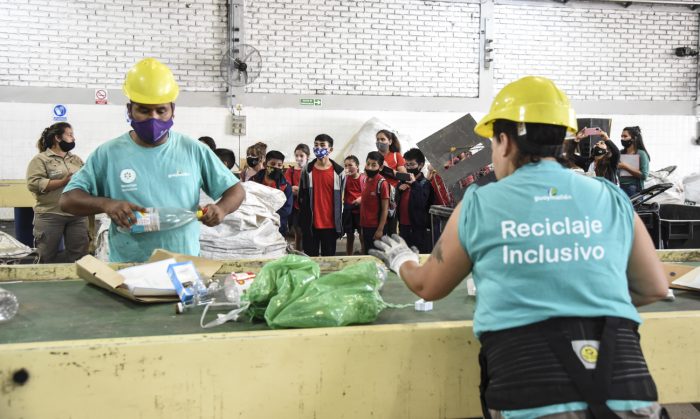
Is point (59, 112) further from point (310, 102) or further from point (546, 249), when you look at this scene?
point (546, 249)

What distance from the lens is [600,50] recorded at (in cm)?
1153

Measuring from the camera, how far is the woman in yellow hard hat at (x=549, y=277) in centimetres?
138

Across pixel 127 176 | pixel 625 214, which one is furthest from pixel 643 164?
pixel 127 176

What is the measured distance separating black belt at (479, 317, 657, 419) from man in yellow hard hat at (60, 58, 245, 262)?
5.83 feet

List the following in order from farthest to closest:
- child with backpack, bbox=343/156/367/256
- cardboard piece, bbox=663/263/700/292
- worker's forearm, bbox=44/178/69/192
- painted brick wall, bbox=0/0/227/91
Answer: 1. painted brick wall, bbox=0/0/227/91
2. child with backpack, bbox=343/156/367/256
3. worker's forearm, bbox=44/178/69/192
4. cardboard piece, bbox=663/263/700/292

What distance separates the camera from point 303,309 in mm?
1913

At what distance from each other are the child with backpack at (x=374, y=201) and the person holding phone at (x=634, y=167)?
3.15 meters

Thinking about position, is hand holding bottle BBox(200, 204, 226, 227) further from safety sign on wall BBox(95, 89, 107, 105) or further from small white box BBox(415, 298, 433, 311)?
safety sign on wall BBox(95, 89, 107, 105)

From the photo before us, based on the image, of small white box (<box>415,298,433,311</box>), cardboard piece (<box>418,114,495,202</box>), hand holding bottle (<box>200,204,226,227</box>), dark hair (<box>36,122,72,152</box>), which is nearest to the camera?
small white box (<box>415,298,433,311</box>)

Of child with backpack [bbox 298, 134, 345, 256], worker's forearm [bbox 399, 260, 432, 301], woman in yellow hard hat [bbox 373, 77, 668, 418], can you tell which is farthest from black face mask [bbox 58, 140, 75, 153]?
woman in yellow hard hat [bbox 373, 77, 668, 418]

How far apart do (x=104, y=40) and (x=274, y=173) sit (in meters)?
4.76

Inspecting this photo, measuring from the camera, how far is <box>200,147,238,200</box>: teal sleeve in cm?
294

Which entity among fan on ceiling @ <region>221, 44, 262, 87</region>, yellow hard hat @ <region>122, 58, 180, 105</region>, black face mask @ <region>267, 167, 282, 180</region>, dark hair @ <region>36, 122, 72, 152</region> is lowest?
black face mask @ <region>267, 167, 282, 180</region>

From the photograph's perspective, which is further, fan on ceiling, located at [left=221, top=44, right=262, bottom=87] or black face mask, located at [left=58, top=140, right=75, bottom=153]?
fan on ceiling, located at [left=221, top=44, right=262, bottom=87]
